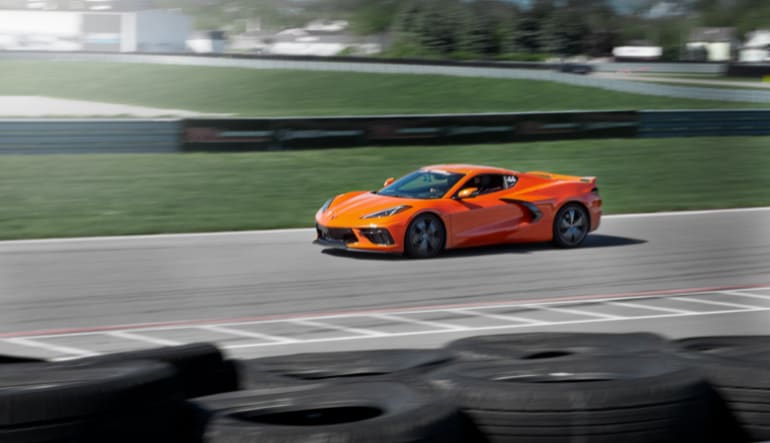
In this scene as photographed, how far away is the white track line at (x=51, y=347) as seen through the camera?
7.79 metres

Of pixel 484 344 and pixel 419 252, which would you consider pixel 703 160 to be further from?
pixel 484 344

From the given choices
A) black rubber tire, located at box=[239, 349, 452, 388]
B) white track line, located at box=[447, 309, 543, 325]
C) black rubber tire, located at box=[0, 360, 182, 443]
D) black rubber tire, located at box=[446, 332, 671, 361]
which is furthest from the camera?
white track line, located at box=[447, 309, 543, 325]

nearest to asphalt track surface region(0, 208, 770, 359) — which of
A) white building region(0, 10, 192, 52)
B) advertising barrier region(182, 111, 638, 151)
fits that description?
advertising barrier region(182, 111, 638, 151)

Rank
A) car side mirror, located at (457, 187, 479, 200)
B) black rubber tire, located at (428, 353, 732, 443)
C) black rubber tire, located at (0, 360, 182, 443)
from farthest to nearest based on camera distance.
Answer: car side mirror, located at (457, 187, 479, 200)
black rubber tire, located at (428, 353, 732, 443)
black rubber tire, located at (0, 360, 182, 443)

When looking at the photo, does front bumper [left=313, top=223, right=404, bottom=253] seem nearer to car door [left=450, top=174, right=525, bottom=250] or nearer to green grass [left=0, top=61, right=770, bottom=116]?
car door [left=450, top=174, right=525, bottom=250]

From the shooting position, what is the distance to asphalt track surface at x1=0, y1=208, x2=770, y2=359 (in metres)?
8.59

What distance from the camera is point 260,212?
1706 centimetres

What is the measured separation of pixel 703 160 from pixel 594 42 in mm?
66163

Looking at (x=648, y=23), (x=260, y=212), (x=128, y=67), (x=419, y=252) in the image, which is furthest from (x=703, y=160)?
(x=648, y=23)

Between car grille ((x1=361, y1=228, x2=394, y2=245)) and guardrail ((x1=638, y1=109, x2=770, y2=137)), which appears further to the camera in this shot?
guardrail ((x1=638, y1=109, x2=770, y2=137))

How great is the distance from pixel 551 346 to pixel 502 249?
7.78 m

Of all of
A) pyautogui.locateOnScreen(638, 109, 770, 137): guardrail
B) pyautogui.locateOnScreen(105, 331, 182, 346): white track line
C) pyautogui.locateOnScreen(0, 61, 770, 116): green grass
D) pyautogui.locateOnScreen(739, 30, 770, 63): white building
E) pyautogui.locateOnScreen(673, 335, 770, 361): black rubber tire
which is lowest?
pyautogui.locateOnScreen(105, 331, 182, 346): white track line

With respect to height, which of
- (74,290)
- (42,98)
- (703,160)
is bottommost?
(74,290)

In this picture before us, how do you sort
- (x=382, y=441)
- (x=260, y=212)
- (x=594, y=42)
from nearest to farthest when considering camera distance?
(x=382, y=441)
(x=260, y=212)
(x=594, y=42)
